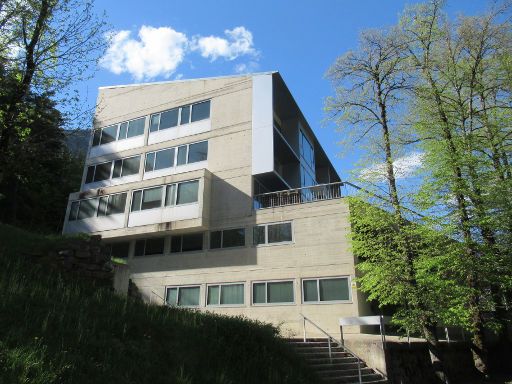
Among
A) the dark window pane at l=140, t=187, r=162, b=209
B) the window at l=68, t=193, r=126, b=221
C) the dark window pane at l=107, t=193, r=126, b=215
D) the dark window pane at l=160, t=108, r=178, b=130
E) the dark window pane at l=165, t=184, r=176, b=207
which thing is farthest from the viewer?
the dark window pane at l=160, t=108, r=178, b=130

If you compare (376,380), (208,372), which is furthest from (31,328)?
(376,380)

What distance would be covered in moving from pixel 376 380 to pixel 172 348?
733 cm

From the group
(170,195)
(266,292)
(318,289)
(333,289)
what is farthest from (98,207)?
(333,289)

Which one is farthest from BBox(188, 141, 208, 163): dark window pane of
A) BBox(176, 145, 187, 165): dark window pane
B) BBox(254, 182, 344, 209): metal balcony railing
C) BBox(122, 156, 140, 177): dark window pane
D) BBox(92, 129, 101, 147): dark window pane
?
BBox(92, 129, 101, 147): dark window pane

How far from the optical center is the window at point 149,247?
85.3 ft

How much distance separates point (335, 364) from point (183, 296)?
506 inches

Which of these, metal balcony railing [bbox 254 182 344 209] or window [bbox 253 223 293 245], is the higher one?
metal balcony railing [bbox 254 182 344 209]

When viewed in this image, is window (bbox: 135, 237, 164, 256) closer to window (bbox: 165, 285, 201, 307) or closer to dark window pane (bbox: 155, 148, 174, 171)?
window (bbox: 165, 285, 201, 307)

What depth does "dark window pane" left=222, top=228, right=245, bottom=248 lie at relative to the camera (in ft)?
76.9

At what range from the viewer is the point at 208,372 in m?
8.09

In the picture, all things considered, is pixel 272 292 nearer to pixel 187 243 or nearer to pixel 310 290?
pixel 310 290

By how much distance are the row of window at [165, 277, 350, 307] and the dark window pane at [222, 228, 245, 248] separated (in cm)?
223

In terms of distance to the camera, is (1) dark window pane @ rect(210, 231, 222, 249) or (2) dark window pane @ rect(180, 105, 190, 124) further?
(2) dark window pane @ rect(180, 105, 190, 124)

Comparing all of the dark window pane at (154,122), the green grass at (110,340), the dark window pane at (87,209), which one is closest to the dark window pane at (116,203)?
the dark window pane at (87,209)
